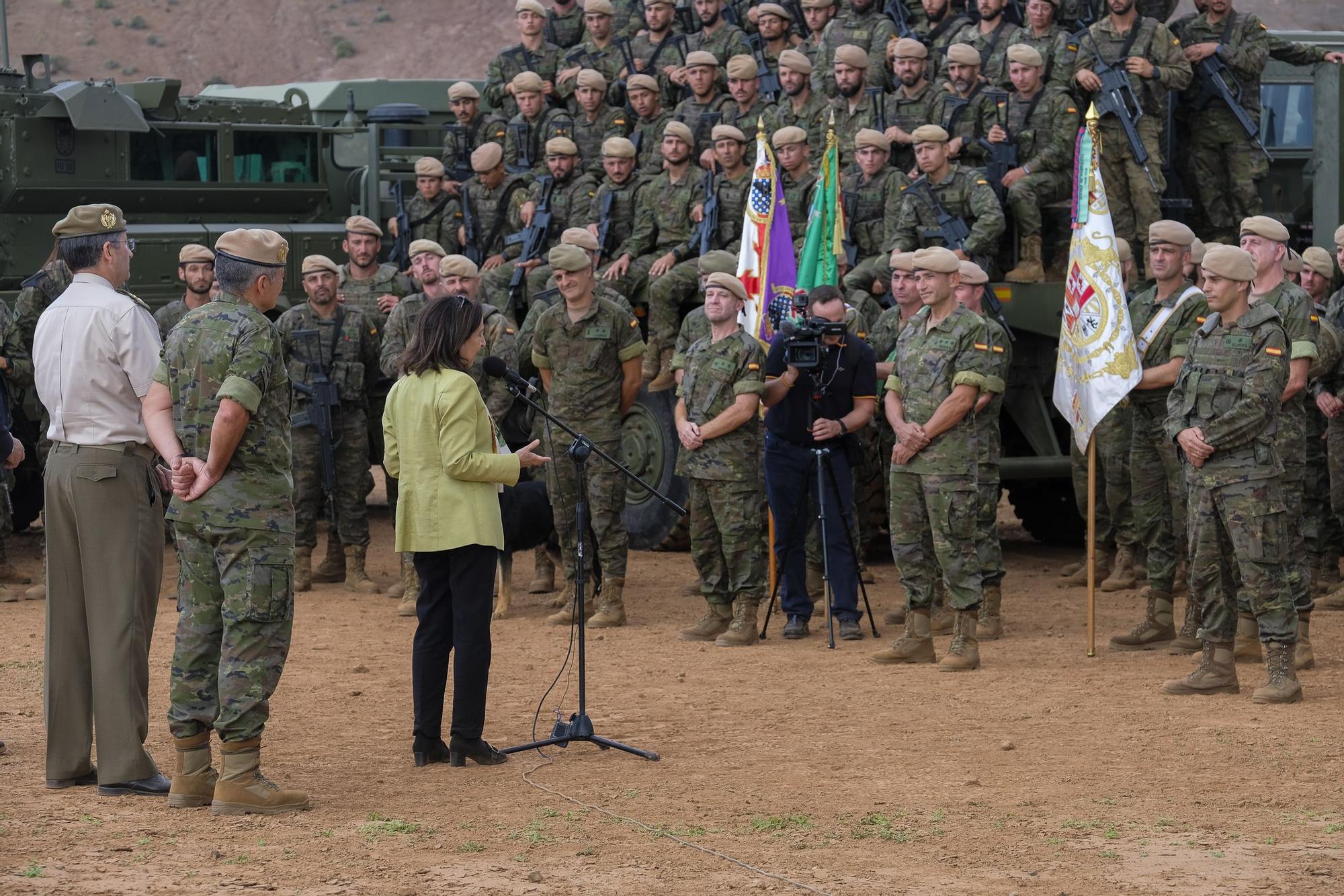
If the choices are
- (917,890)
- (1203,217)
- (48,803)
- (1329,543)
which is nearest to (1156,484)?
(1329,543)

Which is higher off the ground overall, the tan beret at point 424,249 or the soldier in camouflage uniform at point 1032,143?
the soldier in camouflage uniform at point 1032,143

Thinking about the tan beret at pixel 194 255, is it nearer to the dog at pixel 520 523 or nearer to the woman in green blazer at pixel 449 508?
the dog at pixel 520 523

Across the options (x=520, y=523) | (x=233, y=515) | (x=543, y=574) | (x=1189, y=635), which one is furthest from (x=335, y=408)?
(x=233, y=515)

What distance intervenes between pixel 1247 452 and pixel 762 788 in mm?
2756

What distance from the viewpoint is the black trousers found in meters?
6.91

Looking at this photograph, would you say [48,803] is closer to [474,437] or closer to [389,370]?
[474,437]

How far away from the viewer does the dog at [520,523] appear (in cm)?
1034

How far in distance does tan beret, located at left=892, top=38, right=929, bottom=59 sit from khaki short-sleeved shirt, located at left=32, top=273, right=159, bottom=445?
678cm

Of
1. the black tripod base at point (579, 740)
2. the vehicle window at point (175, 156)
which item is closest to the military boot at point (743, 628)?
the black tripod base at point (579, 740)

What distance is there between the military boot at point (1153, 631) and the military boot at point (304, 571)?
4.98m

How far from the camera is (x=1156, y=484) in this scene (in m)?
10.0

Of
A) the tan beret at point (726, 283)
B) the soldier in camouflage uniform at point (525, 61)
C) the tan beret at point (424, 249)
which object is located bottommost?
the tan beret at point (726, 283)

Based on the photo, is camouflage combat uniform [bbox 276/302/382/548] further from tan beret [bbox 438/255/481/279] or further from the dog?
tan beret [bbox 438/255/481/279]

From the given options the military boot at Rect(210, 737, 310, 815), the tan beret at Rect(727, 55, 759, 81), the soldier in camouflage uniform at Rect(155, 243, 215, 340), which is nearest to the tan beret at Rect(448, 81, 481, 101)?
the tan beret at Rect(727, 55, 759, 81)
